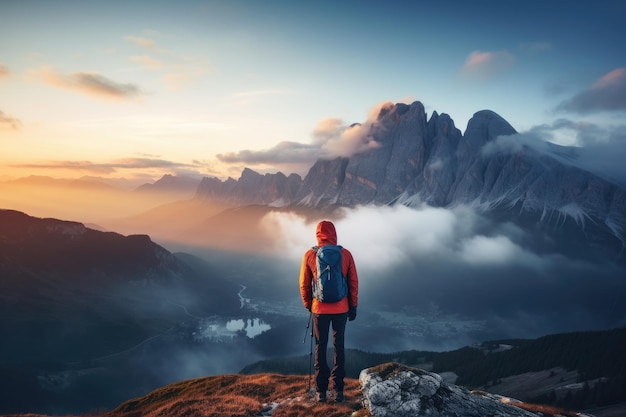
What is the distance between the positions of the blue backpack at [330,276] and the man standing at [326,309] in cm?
30

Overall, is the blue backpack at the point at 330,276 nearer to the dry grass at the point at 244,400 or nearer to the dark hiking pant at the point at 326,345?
the dark hiking pant at the point at 326,345

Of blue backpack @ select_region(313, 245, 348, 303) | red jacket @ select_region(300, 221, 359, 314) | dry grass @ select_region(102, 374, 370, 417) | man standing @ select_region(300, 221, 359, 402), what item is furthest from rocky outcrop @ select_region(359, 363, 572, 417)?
blue backpack @ select_region(313, 245, 348, 303)

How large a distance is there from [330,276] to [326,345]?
3.36 meters

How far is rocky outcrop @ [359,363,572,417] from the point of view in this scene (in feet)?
47.7

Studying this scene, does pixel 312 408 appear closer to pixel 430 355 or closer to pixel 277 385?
pixel 277 385

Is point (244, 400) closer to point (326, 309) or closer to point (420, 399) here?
point (326, 309)

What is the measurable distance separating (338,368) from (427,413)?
5173 millimetres

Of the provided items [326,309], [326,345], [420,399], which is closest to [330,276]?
[326,309]

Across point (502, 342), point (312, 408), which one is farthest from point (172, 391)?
point (502, 342)

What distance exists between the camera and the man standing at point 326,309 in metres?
17.7

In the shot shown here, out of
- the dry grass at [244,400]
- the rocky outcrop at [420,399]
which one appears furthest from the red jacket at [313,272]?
the dry grass at [244,400]

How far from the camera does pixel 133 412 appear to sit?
87.6 feet

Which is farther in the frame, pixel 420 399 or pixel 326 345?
pixel 326 345

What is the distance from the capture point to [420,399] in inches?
582
